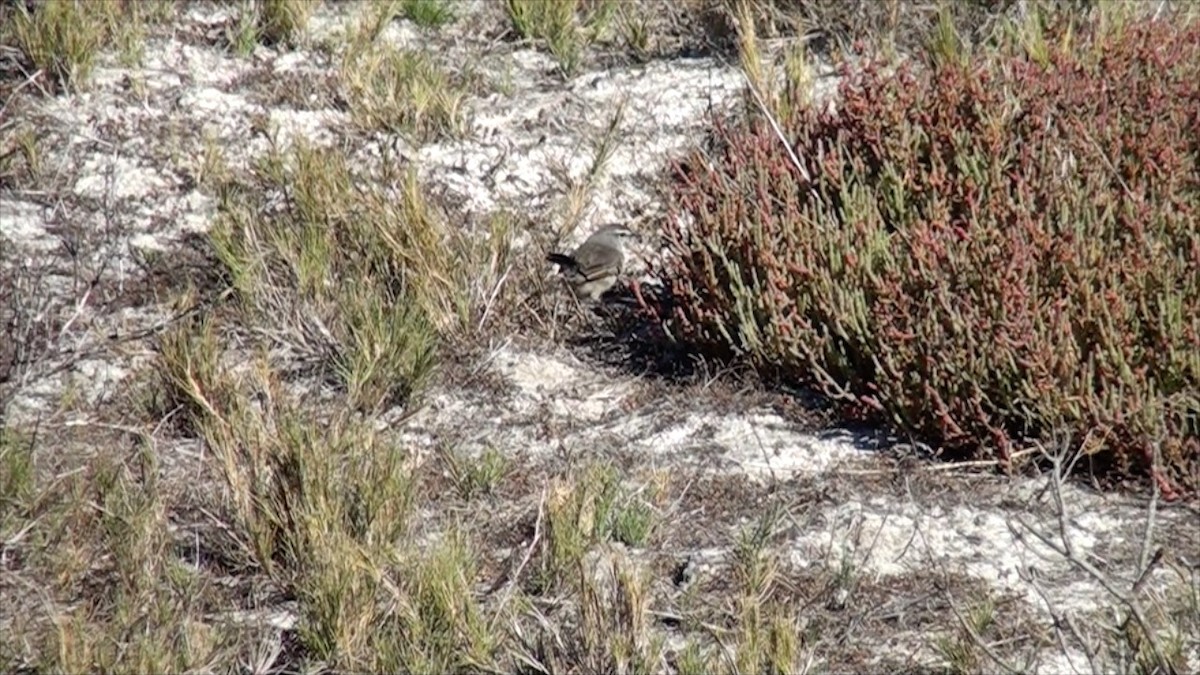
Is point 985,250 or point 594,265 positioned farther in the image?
point 594,265

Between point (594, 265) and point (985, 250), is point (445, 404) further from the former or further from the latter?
point (985, 250)

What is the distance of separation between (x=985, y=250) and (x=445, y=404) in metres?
2.00

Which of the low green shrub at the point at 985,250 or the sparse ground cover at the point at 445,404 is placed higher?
the low green shrub at the point at 985,250

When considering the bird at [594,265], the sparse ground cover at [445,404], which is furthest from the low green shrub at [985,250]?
the bird at [594,265]

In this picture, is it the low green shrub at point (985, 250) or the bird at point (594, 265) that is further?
the bird at point (594, 265)

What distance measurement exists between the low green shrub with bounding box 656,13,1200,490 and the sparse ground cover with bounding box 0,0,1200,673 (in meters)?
0.10

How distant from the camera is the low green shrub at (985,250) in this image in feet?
18.3

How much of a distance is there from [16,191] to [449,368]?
2.18 metres

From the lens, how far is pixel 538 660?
5.03 metres

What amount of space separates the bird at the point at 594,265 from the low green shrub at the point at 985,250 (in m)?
0.20

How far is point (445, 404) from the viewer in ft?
21.1

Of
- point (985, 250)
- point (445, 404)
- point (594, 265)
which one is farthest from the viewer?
point (594, 265)

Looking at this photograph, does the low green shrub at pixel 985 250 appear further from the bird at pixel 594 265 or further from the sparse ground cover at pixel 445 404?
the bird at pixel 594 265

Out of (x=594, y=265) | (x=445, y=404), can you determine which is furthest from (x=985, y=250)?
(x=445, y=404)
